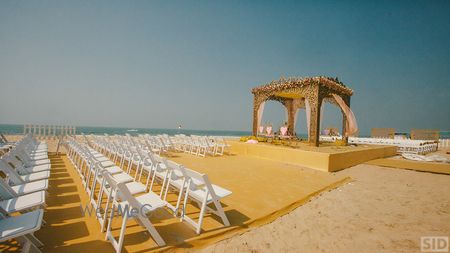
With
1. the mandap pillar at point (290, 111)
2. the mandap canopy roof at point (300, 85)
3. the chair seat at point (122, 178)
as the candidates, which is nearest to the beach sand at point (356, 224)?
the chair seat at point (122, 178)

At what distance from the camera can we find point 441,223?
121 inches

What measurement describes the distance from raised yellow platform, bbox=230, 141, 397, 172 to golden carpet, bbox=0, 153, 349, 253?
46.3 inches

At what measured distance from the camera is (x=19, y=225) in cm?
185

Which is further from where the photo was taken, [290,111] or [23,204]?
[290,111]

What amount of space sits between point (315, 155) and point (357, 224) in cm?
407

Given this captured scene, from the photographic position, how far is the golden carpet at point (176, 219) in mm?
2320

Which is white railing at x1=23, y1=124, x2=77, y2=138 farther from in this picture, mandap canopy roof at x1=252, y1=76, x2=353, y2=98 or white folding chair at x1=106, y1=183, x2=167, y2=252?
white folding chair at x1=106, y1=183, x2=167, y2=252

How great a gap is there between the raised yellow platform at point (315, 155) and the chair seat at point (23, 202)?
267 inches

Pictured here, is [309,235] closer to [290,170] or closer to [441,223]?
[441,223]

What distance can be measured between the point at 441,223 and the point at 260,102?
9874mm

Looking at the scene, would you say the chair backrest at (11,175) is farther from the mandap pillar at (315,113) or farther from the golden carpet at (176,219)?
the mandap pillar at (315,113)

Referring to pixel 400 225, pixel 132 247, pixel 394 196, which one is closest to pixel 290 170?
pixel 394 196

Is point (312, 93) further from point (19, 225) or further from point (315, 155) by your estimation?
point (19, 225)

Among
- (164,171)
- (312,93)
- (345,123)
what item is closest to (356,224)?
(164,171)
